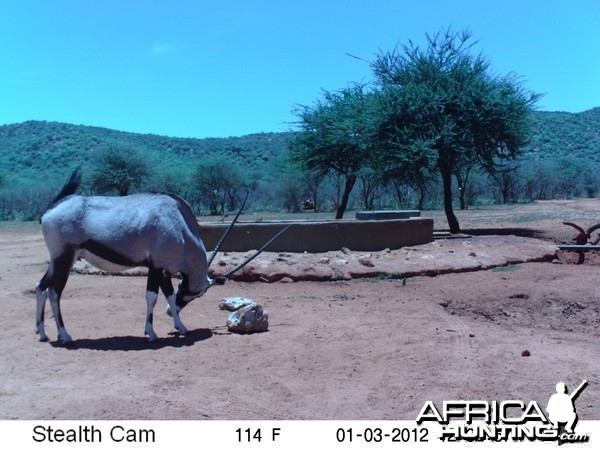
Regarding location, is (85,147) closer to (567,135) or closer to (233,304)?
(567,135)

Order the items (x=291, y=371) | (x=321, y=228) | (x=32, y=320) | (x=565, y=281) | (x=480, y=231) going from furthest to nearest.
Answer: (x=480, y=231)
(x=321, y=228)
(x=565, y=281)
(x=32, y=320)
(x=291, y=371)

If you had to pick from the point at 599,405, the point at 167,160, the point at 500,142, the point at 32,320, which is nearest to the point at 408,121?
the point at 500,142

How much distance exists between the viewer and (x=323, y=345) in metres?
7.48

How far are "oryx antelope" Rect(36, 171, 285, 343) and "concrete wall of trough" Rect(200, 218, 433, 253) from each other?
5962 mm

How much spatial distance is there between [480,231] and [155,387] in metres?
16.4

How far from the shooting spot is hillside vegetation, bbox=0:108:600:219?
45.7m

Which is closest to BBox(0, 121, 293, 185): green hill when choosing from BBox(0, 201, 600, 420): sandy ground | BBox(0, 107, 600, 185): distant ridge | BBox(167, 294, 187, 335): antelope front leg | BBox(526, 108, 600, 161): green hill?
BBox(0, 107, 600, 185): distant ridge

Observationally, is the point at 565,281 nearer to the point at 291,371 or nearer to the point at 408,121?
the point at 291,371

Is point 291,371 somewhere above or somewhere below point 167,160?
below

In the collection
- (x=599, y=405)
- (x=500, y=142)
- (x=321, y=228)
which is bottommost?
(x=599, y=405)

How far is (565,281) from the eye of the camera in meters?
11.1

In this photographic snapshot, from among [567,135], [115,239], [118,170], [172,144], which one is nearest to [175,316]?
[115,239]

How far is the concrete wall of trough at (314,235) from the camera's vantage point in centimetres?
1407

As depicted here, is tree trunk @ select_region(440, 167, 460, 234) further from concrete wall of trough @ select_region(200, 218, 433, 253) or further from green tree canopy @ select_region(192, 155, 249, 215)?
green tree canopy @ select_region(192, 155, 249, 215)
